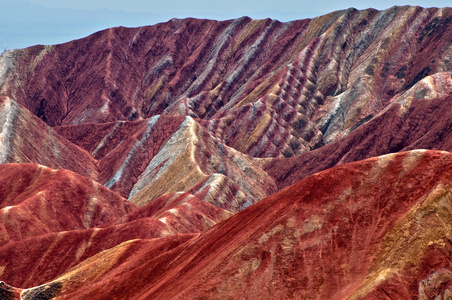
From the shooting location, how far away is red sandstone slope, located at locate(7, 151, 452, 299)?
134 feet

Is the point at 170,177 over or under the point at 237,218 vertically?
over

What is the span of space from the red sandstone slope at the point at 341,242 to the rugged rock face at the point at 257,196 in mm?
115

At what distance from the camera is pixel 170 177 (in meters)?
141

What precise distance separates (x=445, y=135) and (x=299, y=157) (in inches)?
1652

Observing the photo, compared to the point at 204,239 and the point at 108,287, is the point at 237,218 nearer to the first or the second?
A: the point at 204,239

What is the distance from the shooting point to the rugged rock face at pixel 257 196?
44.2 metres

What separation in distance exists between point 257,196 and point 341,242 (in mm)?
98698

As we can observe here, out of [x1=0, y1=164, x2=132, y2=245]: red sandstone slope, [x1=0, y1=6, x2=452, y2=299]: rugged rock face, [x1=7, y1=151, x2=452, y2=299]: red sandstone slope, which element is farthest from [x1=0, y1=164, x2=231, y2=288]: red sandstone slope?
[x1=7, y1=151, x2=452, y2=299]: red sandstone slope

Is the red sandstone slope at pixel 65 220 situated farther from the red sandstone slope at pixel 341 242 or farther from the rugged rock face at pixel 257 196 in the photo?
the red sandstone slope at pixel 341 242

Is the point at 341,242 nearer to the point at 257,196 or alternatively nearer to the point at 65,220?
the point at 65,220

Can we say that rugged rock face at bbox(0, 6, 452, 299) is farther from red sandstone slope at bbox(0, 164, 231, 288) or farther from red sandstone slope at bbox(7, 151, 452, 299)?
red sandstone slope at bbox(0, 164, 231, 288)

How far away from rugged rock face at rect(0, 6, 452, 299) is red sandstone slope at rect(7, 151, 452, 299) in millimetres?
115

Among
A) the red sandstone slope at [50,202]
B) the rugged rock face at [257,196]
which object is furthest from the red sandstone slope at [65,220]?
the rugged rock face at [257,196]

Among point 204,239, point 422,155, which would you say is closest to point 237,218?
point 204,239
